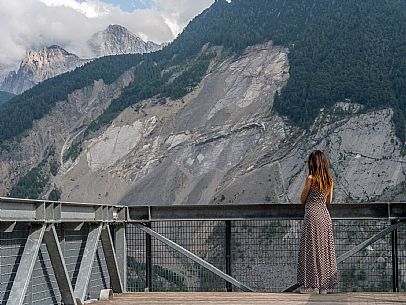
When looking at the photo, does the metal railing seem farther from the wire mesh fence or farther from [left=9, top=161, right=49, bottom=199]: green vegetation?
[left=9, top=161, right=49, bottom=199]: green vegetation

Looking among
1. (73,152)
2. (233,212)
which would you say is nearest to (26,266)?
(233,212)

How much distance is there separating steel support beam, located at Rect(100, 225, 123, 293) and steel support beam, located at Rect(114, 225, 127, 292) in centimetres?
31

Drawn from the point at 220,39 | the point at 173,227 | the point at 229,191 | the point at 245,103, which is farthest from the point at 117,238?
the point at 220,39

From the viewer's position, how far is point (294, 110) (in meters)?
86.4

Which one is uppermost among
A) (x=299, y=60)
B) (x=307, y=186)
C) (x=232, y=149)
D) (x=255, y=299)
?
(x=299, y=60)

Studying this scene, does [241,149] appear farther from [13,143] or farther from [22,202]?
[22,202]

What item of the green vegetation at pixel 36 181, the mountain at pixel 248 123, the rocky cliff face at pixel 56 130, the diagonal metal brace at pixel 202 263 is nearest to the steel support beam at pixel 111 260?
the diagonal metal brace at pixel 202 263

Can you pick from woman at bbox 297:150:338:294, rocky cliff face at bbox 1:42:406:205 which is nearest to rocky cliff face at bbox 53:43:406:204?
rocky cliff face at bbox 1:42:406:205

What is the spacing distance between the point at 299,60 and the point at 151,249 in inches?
3577

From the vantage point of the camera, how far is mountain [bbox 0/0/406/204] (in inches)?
3031

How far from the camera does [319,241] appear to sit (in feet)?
26.9

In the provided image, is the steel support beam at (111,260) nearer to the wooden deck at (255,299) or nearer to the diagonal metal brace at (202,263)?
the wooden deck at (255,299)

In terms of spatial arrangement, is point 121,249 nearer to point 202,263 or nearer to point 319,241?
point 202,263

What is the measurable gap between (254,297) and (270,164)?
71.5 meters
